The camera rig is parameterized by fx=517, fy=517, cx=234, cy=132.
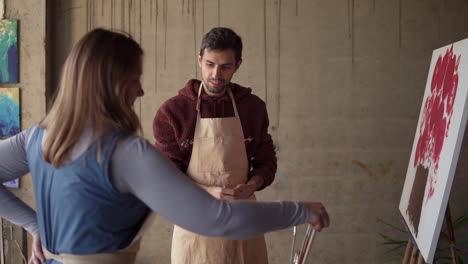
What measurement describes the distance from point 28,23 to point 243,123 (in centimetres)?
182

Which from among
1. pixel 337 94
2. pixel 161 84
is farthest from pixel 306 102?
pixel 161 84

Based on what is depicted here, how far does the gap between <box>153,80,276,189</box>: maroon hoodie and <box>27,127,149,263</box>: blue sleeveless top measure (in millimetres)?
837

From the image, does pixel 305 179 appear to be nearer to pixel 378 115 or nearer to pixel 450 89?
pixel 378 115

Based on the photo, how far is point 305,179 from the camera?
10.7ft

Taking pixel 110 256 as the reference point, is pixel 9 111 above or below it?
above

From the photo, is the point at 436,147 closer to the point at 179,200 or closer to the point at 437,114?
the point at 437,114

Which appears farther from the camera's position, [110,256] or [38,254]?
[38,254]

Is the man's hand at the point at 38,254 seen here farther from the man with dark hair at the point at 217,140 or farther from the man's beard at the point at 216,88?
the man's beard at the point at 216,88

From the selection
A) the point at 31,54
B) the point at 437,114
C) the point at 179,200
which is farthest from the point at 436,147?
the point at 31,54

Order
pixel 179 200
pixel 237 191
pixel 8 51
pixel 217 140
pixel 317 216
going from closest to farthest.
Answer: pixel 179 200
pixel 317 216
pixel 237 191
pixel 217 140
pixel 8 51

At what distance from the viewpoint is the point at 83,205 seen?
1101 mm

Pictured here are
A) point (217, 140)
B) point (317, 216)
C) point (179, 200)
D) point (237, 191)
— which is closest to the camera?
point (179, 200)

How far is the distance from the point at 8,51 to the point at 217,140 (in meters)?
1.83

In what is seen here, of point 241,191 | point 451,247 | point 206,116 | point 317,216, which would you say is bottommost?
point 451,247
